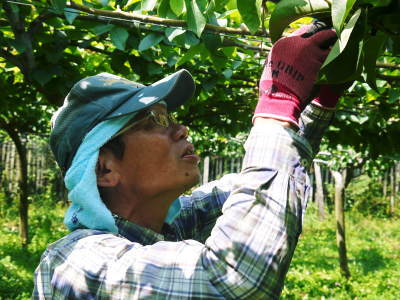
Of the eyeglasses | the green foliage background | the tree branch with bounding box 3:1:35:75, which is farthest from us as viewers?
the green foliage background

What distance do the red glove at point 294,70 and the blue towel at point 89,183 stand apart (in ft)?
1.25

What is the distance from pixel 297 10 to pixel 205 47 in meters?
0.73

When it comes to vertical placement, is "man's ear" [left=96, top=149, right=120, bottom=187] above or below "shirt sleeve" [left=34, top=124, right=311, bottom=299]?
above

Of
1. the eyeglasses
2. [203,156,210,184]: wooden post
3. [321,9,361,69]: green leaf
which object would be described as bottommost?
[203,156,210,184]: wooden post

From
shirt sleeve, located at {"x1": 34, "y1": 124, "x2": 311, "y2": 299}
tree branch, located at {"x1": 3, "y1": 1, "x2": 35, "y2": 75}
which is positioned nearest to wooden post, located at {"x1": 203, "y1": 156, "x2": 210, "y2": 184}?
→ tree branch, located at {"x1": 3, "y1": 1, "x2": 35, "y2": 75}

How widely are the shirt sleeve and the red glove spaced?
38 millimetres

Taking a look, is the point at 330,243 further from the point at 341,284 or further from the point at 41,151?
the point at 41,151

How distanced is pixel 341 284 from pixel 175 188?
493 cm

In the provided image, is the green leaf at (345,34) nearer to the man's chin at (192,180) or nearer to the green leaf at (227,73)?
the man's chin at (192,180)

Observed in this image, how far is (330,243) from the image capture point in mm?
9180

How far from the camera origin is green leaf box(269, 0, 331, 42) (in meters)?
0.97

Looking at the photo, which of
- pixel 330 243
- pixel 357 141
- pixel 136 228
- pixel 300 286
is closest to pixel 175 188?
pixel 136 228

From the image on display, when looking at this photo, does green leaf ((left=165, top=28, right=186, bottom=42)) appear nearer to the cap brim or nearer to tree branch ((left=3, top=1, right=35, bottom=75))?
the cap brim

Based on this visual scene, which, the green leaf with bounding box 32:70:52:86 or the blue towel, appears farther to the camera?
the green leaf with bounding box 32:70:52:86
